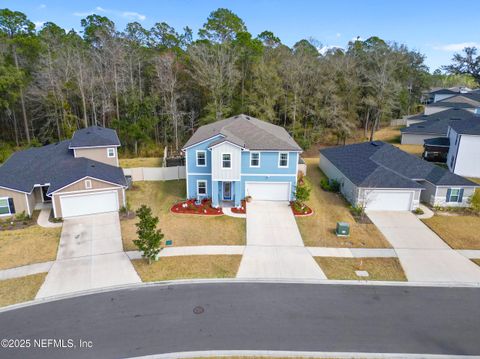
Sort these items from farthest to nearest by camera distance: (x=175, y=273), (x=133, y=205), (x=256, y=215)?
(x=133, y=205)
(x=256, y=215)
(x=175, y=273)

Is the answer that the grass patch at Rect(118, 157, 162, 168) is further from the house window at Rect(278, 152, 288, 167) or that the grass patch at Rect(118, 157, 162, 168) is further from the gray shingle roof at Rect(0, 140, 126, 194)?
the house window at Rect(278, 152, 288, 167)

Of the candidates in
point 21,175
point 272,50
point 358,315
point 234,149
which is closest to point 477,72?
point 272,50

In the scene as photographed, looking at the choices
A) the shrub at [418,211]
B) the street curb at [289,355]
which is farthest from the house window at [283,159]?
the street curb at [289,355]

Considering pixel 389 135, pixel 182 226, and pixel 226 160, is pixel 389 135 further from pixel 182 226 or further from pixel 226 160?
pixel 182 226

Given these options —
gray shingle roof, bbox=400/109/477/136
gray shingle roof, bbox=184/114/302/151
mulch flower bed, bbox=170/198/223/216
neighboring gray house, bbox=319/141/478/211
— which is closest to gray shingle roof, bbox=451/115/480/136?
neighboring gray house, bbox=319/141/478/211

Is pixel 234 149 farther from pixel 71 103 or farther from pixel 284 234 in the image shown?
Answer: pixel 71 103

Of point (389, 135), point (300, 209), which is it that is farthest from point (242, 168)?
point (389, 135)
